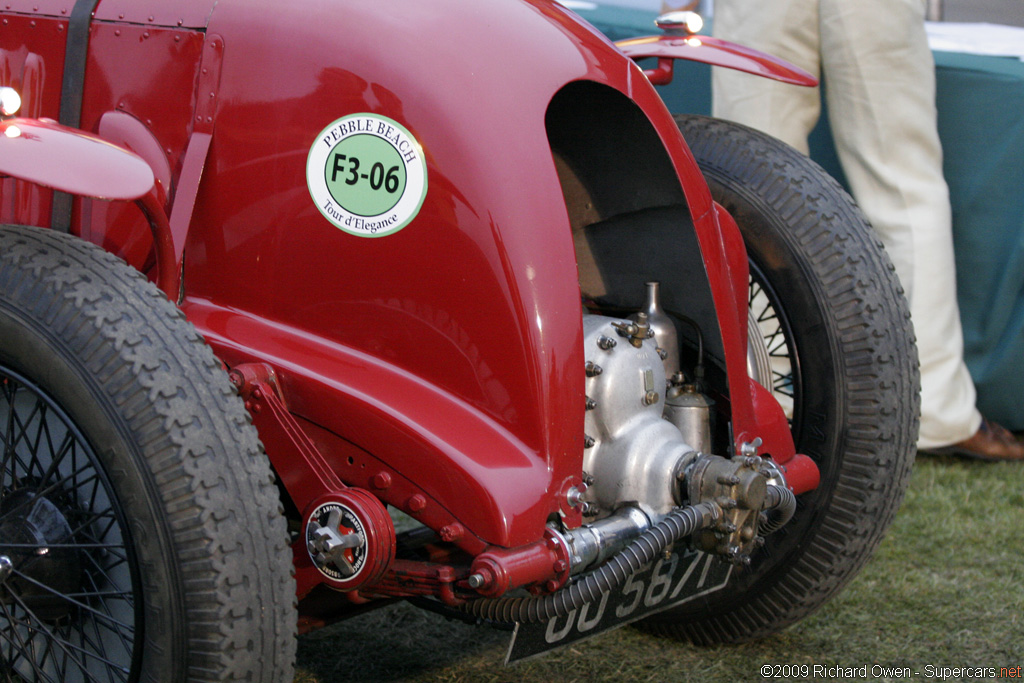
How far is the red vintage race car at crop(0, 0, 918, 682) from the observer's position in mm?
1555

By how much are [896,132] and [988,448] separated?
3.59 feet

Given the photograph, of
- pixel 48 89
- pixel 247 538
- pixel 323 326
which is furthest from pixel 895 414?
pixel 48 89

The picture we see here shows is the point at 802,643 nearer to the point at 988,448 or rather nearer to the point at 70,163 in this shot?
the point at 988,448

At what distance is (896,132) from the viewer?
366 centimetres

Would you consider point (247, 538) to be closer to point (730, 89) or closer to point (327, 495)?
point (327, 495)

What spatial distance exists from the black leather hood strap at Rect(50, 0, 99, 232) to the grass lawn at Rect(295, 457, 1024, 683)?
100cm

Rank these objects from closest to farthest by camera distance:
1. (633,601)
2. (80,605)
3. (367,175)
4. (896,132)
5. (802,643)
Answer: (80,605), (367,175), (633,601), (802,643), (896,132)

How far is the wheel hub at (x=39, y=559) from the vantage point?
5.49 feet

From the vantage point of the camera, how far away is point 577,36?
6.45 ft

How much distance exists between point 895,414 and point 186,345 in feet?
4.51

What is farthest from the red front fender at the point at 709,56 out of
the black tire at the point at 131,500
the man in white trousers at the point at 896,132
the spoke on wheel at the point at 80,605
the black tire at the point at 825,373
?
the spoke on wheel at the point at 80,605

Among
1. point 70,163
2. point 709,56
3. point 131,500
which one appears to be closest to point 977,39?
point 709,56

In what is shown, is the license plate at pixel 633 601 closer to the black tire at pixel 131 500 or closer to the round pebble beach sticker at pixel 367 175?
the black tire at pixel 131 500

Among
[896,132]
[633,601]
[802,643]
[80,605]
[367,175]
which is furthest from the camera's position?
[896,132]
